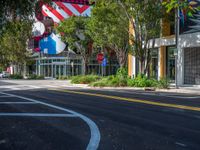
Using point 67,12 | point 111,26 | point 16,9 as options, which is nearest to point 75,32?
point 67,12

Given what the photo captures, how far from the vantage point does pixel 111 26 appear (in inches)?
1436

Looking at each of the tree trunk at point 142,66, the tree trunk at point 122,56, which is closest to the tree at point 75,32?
the tree trunk at point 122,56

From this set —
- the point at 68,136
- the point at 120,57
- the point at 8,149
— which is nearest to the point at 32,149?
the point at 8,149

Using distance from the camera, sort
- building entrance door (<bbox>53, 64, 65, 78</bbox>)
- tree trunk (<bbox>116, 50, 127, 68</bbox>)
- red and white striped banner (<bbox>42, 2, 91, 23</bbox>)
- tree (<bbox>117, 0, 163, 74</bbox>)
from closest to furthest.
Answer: tree (<bbox>117, 0, 163, 74</bbox>), tree trunk (<bbox>116, 50, 127, 68</bbox>), red and white striped banner (<bbox>42, 2, 91, 23</bbox>), building entrance door (<bbox>53, 64, 65, 78</bbox>)

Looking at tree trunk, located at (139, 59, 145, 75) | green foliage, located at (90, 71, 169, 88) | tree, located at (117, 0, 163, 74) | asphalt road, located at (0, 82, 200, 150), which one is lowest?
asphalt road, located at (0, 82, 200, 150)

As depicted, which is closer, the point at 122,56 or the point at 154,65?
the point at 154,65

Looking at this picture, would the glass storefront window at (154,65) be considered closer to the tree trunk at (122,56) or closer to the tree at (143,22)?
the tree at (143,22)

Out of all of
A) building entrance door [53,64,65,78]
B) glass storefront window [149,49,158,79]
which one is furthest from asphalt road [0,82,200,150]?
building entrance door [53,64,65,78]

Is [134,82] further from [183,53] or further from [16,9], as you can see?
[16,9]

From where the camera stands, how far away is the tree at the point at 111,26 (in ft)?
113

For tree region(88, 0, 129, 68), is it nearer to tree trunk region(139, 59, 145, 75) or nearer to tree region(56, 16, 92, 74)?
tree trunk region(139, 59, 145, 75)

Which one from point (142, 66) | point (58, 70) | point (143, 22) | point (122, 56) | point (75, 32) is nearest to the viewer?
point (143, 22)

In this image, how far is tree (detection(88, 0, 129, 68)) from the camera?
113ft

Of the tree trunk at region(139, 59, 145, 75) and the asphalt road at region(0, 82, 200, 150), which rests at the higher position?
the tree trunk at region(139, 59, 145, 75)
